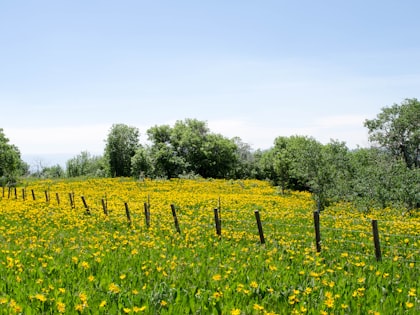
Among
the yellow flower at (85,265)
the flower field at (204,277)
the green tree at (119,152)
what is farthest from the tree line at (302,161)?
the yellow flower at (85,265)

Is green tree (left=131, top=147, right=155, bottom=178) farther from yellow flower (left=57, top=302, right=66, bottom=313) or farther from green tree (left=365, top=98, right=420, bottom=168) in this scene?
yellow flower (left=57, top=302, right=66, bottom=313)

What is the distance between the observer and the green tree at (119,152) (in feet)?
263

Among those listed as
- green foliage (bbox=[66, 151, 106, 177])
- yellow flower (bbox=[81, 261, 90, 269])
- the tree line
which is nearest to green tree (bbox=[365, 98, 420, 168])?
the tree line

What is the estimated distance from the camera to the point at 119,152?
80.6 metres

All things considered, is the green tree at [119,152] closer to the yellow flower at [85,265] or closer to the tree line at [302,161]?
the tree line at [302,161]

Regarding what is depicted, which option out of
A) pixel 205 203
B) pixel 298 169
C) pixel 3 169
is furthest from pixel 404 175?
pixel 3 169

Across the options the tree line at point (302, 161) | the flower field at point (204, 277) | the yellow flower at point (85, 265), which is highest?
the tree line at point (302, 161)

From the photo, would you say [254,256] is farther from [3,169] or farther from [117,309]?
[3,169]

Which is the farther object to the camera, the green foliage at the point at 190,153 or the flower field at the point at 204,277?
the green foliage at the point at 190,153

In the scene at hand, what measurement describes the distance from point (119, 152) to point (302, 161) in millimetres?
57737

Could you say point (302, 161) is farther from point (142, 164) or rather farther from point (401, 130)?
point (142, 164)

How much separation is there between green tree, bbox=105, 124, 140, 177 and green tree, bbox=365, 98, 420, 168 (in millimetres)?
49082

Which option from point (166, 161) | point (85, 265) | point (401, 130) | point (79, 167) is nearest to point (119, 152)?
point (166, 161)

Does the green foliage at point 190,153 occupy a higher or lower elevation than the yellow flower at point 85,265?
higher
